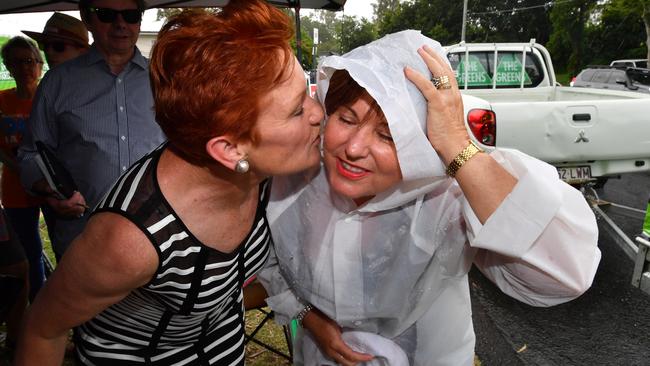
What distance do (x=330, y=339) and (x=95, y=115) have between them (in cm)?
184

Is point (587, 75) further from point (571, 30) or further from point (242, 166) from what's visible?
point (571, 30)

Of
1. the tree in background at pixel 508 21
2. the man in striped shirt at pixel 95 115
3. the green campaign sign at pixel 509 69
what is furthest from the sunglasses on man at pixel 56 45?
the tree in background at pixel 508 21

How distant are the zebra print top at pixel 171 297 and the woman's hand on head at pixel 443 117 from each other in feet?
2.14

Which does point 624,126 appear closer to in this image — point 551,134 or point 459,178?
point 551,134

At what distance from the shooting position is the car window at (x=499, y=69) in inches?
296

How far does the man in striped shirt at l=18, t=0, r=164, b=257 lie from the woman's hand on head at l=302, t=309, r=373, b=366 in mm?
1515

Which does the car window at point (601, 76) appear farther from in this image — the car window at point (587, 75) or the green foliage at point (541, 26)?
the green foliage at point (541, 26)

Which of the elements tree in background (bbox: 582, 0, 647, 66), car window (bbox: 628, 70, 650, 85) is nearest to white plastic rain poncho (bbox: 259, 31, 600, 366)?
car window (bbox: 628, 70, 650, 85)

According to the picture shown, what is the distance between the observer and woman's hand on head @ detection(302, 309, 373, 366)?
152cm

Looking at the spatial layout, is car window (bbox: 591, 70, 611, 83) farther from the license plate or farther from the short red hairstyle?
the short red hairstyle

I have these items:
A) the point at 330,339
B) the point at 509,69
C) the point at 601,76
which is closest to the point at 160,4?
the point at 330,339

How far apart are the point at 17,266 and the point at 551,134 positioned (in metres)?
4.15

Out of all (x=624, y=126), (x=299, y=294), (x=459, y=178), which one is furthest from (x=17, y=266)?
(x=624, y=126)

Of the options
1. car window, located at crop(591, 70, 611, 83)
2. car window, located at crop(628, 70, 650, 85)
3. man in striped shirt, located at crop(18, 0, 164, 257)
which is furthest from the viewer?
car window, located at crop(628, 70, 650, 85)
